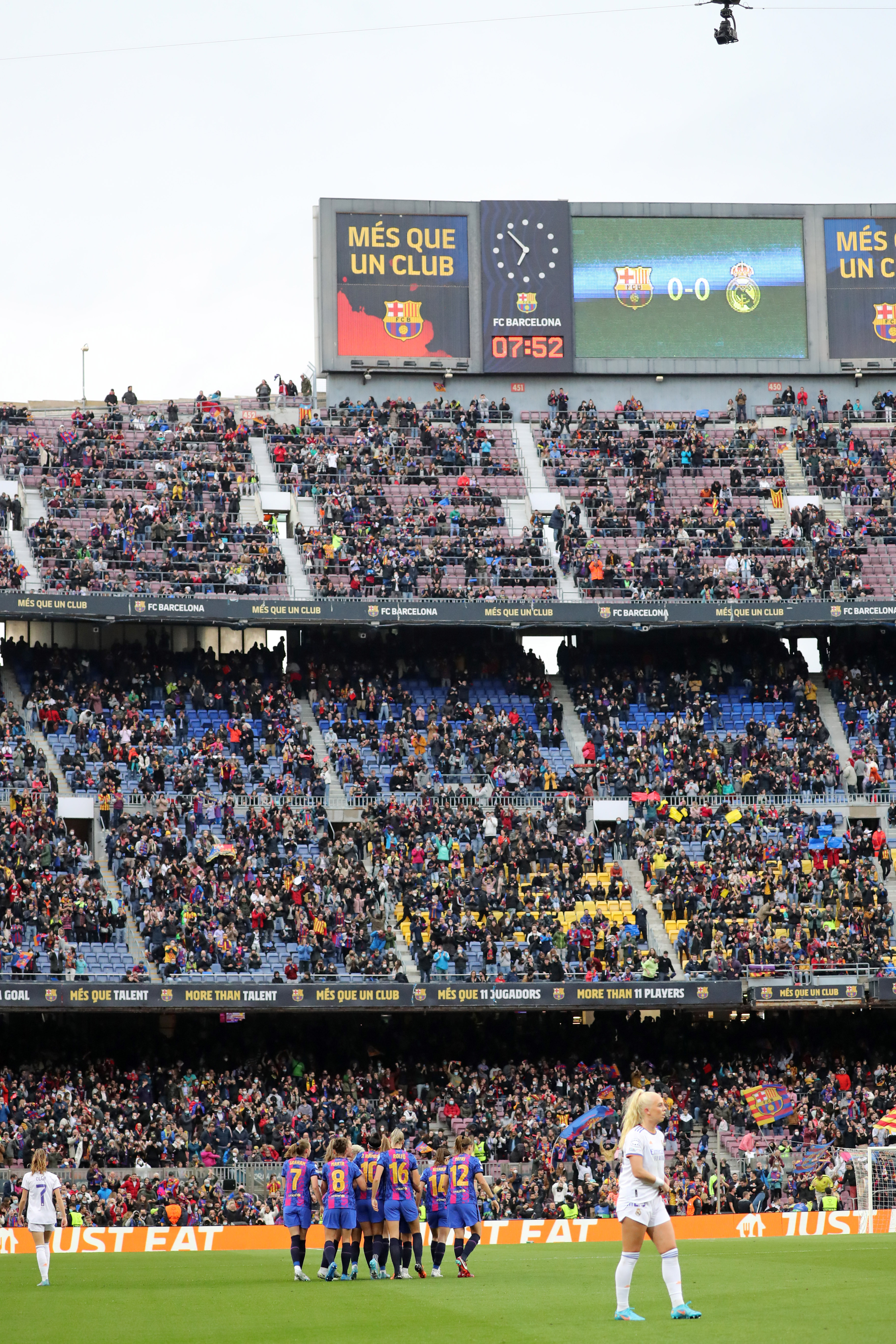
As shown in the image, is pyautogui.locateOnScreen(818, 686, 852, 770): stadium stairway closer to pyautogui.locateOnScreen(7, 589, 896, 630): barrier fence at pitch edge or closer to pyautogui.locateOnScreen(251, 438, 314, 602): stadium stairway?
pyautogui.locateOnScreen(7, 589, 896, 630): barrier fence at pitch edge

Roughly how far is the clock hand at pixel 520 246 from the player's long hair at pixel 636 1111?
47.4 metres

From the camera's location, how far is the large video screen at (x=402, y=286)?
187 ft

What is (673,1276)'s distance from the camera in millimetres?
13242

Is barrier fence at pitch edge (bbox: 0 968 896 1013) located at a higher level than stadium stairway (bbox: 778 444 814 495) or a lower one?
lower

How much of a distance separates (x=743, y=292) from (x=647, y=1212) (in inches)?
1952

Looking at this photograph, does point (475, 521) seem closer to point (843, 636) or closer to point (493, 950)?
point (843, 636)

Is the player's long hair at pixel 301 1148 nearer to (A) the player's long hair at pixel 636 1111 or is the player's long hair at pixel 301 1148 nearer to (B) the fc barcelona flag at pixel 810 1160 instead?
(A) the player's long hair at pixel 636 1111

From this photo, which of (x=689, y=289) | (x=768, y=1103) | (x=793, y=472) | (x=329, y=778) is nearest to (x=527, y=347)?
(x=689, y=289)

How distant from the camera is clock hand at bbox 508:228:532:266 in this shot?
57.8 metres

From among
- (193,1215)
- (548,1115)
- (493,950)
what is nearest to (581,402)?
(493,950)

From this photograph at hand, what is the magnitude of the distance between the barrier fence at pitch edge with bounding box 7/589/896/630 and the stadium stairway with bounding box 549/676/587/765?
1.94 meters

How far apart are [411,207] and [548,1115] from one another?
3174cm

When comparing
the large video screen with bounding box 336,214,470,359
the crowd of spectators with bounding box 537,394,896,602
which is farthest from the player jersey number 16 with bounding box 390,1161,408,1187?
the large video screen with bounding box 336,214,470,359

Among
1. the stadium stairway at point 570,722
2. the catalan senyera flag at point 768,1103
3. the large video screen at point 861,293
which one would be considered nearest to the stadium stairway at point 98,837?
the stadium stairway at point 570,722
